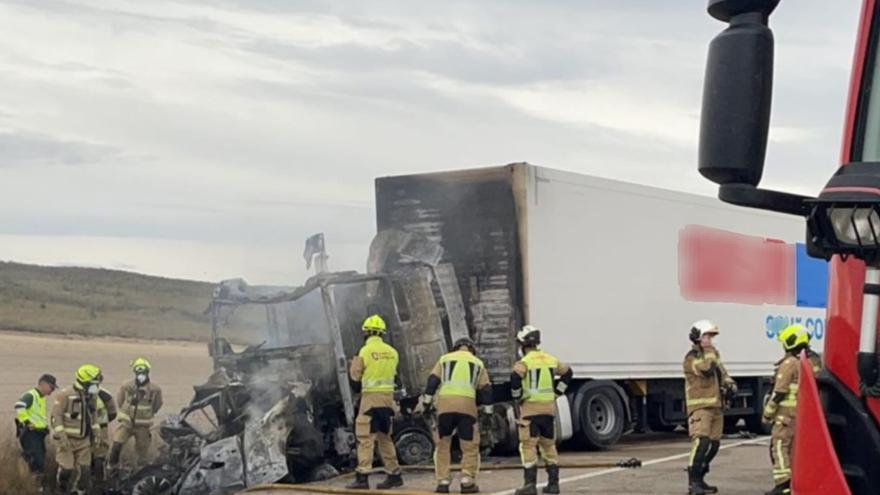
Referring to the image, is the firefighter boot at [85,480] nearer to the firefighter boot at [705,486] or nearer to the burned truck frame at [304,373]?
the burned truck frame at [304,373]

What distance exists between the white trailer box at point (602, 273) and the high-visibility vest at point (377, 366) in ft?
8.82

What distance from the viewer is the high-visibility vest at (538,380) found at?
12617 mm

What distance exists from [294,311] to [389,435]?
243 centimetres

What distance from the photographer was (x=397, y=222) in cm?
Answer: 1691

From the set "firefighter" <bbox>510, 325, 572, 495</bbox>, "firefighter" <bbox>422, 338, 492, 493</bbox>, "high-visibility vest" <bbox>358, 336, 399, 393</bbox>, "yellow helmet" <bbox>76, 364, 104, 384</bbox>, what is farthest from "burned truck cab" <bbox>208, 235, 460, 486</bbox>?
"firefighter" <bbox>510, 325, 572, 495</bbox>

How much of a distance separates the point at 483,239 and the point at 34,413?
5831 mm

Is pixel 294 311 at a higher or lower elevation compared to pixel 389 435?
higher

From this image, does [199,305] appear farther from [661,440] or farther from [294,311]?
[661,440]

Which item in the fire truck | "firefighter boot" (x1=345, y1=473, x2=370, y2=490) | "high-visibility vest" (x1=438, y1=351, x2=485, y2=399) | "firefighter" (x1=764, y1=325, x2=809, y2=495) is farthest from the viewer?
"firefighter boot" (x1=345, y1=473, x2=370, y2=490)

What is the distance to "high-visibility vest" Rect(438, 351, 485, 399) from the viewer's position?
501 inches

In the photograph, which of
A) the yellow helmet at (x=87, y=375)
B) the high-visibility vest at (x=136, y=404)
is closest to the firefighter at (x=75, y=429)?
the yellow helmet at (x=87, y=375)

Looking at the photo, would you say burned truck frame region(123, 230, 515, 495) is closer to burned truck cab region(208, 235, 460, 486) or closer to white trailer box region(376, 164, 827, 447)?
burned truck cab region(208, 235, 460, 486)

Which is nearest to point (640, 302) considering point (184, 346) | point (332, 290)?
point (332, 290)

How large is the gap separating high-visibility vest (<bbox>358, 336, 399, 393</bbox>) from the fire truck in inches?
404
